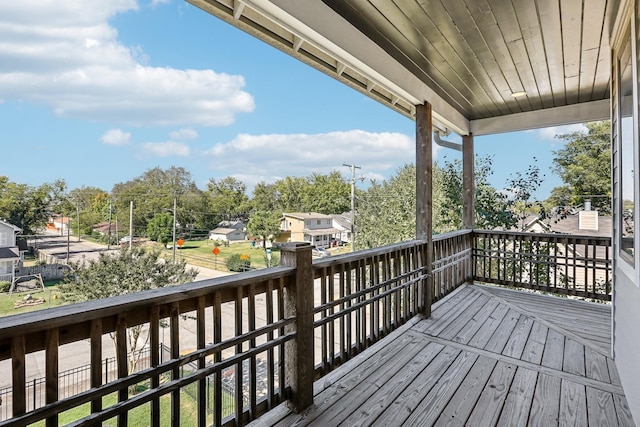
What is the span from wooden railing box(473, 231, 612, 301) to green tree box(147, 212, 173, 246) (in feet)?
13.9

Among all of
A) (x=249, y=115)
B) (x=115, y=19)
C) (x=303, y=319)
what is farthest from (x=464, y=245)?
(x=249, y=115)

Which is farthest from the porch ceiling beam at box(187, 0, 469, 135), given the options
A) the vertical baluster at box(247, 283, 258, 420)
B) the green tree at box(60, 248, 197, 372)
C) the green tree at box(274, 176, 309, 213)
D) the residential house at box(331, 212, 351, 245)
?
the residential house at box(331, 212, 351, 245)

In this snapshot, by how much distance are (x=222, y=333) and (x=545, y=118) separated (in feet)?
15.8

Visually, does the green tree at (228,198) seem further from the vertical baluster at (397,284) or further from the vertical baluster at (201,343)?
the vertical baluster at (201,343)

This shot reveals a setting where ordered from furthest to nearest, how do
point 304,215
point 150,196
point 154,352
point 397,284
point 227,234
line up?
point 304,215 → point 227,234 → point 397,284 → point 150,196 → point 154,352

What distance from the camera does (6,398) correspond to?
1194 mm

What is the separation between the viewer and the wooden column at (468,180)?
496 cm

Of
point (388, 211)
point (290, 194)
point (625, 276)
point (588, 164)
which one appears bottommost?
point (625, 276)

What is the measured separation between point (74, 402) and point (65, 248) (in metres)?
0.98

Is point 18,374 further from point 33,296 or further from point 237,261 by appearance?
point 237,261

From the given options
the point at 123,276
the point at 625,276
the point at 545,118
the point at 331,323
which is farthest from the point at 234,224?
the point at 545,118

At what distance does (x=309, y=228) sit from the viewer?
16.5 ft

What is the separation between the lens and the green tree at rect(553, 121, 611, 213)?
577 centimetres

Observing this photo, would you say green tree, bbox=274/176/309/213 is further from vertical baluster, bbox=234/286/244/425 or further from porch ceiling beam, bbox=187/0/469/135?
vertical baluster, bbox=234/286/244/425
